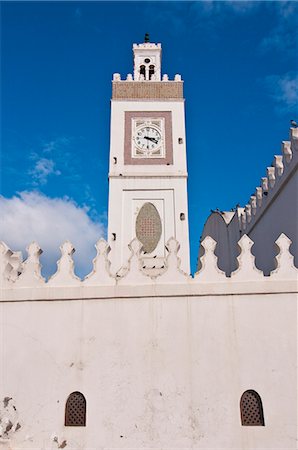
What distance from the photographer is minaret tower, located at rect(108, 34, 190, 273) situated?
664 inches

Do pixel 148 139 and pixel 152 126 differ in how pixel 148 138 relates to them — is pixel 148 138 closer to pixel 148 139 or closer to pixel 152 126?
pixel 148 139

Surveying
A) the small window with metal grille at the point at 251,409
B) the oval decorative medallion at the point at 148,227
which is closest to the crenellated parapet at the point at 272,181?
the oval decorative medallion at the point at 148,227

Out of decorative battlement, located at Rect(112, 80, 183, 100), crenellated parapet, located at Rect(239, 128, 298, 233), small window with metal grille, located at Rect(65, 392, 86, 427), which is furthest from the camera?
decorative battlement, located at Rect(112, 80, 183, 100)

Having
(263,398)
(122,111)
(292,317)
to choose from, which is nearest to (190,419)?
(263,398)

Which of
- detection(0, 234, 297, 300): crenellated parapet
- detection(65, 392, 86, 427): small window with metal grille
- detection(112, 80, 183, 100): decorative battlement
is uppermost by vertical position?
detection(112, 80, 183, 100): decorative battlement

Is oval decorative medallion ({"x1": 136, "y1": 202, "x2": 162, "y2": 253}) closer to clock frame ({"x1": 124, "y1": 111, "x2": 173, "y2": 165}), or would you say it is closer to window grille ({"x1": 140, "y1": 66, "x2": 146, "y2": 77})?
clock frame ({"x1": 124, "y1": 111, "x2": 173, "y2": 165})

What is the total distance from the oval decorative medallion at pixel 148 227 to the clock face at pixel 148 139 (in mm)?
3012

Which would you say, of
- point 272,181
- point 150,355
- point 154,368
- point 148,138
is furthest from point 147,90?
point 154,368

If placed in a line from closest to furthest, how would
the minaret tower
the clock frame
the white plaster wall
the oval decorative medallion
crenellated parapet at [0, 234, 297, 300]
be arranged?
1. the white plaster wall
2. crenellated parapet at [0, 234, 297, 300]
3. the oval decorative medallion
4. the minaret tower
5. the clock frame

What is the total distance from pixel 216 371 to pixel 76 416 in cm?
264

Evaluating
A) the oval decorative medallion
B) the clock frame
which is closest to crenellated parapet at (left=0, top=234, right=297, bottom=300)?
the oval decorative medallion

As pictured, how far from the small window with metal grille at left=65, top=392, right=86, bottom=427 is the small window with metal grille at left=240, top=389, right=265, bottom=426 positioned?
2.82 metres

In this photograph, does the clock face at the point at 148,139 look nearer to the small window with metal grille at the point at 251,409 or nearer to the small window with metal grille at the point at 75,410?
the small window with metal grille at the point at 75,410

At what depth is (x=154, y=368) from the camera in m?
6.90
